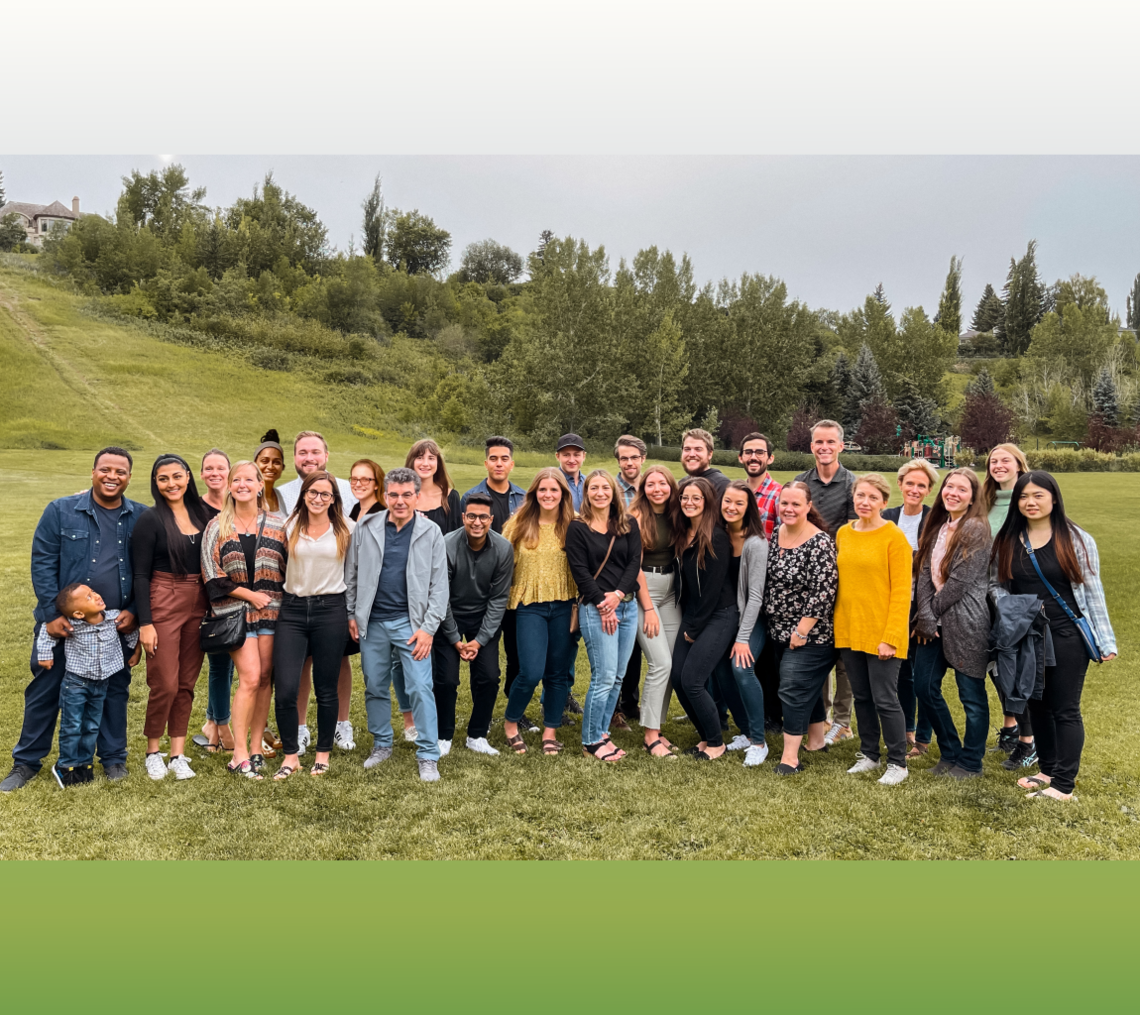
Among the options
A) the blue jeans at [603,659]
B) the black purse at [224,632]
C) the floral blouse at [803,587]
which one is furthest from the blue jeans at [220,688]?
the floral blouse at [803,587]

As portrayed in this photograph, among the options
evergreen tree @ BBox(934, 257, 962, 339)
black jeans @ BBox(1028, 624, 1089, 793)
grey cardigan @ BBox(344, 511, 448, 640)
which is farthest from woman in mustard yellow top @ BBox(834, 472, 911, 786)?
evergreen tree @ BBox(934, 257, 962, 339)

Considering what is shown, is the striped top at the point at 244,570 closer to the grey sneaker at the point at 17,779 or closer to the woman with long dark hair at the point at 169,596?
the woman with long dark hair at the point at 169,596

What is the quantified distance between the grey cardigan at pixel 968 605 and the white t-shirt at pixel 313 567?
10.4ft

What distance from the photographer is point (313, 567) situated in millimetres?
4031

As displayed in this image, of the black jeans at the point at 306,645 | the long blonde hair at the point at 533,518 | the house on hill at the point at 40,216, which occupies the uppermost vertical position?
the house on hill at the point at 40,216

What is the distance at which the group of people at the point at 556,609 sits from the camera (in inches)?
152

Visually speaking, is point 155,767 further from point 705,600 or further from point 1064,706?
point 1064,706

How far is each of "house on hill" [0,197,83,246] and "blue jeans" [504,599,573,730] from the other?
10189mm

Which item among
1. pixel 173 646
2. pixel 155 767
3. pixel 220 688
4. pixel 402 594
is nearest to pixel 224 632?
pixel 173 646

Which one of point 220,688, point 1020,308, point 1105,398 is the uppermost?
point 1020,308

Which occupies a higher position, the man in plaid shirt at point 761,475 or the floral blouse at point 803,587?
the man in plaid shirt at point 761,475

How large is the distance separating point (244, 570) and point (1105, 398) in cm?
1190

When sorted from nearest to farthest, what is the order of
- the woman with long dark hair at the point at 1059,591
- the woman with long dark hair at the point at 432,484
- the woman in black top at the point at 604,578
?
1. the woman with long dark hair at the point at 1059,591
2. the woman in black top at the point at 604,578
3. the woman with long dark hair at the point at 432,484

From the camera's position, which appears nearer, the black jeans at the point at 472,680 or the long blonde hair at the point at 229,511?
the long blonde hair at the point at 229,511
